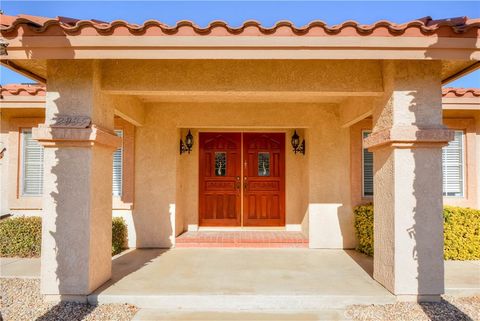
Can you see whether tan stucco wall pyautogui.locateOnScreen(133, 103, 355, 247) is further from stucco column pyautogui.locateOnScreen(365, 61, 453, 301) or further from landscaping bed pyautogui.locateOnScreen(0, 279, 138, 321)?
landscaping bed pyautogui.locateOnScreen(0, 279, 138, 321)

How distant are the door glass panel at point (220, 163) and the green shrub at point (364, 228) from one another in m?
3.45

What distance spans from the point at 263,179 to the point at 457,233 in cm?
445

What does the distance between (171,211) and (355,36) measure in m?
5.34

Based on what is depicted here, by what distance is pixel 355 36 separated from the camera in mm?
4004

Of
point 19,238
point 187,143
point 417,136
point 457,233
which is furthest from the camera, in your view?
point 187,143

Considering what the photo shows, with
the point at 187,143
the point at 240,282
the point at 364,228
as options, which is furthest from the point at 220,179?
the point at 240,282

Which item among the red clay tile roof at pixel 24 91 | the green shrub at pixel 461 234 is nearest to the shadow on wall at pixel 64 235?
the red clay tile roof at pixel 24 91

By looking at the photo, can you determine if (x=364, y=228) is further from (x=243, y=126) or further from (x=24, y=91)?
(x=24, y=91)

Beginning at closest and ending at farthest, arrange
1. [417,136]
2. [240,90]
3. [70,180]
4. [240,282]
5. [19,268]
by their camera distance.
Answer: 1. [417,136]
2. [70,180]
3. [240,90]
4. [240,282]
5. [19,268]

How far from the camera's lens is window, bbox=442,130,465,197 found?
7.91 m

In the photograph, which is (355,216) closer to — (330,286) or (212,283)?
(330,286)

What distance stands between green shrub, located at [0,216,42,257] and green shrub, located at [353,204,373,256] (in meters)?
6.90

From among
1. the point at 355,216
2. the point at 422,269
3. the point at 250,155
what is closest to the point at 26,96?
the point at 250,155

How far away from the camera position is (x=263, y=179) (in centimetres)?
871
